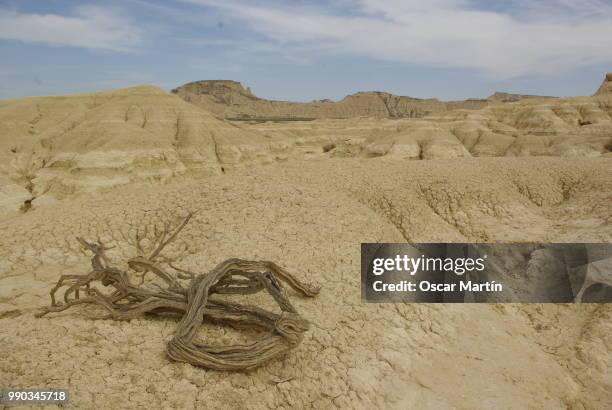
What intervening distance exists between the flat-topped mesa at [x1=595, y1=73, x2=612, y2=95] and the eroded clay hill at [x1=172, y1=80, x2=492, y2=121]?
1735 inches

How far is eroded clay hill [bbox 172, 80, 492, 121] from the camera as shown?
8762 centimetres

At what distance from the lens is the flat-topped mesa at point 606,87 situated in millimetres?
43044

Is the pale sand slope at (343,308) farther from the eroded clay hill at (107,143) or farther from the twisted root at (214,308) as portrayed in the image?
the eroded clay hill at (107,143)

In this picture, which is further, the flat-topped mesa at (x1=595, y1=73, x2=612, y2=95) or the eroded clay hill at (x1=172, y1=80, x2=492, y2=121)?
the eroded clay hill at (x1=172, y1=80, x2=492, y2=121)

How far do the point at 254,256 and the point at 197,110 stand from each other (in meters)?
24.7

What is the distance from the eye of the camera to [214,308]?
427 centimetres

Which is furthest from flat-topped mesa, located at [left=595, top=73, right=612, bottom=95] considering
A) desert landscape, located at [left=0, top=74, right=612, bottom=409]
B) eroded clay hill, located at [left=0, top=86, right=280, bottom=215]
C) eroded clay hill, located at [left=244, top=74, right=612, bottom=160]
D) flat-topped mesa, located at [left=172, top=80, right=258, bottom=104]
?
flat-topped mesa, located at [left=172, top=80, right=258, bottom=104]

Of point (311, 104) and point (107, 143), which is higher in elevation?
point (311, 104)

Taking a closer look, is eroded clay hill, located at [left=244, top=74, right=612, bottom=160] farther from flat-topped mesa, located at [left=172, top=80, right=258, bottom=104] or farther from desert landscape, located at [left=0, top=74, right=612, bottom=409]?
flat-topped mesa, located at [left=172, top=80, right=258, bottom=104]

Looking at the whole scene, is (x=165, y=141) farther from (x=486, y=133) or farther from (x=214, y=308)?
(x=486, y=133)

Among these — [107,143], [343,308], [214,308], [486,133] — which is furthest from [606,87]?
[214,308]

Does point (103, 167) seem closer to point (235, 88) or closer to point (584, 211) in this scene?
point (584, 211)

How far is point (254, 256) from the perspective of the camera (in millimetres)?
5836

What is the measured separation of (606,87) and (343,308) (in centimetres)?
5220
